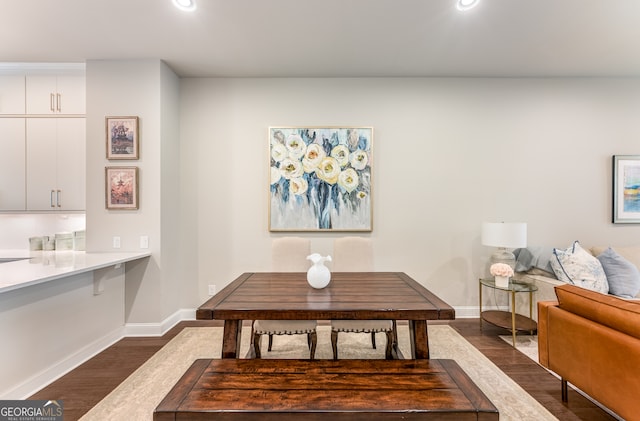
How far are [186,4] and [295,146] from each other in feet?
5.25

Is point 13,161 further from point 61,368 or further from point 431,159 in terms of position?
point 431,159

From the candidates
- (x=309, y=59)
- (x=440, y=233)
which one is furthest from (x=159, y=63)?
(x=440, y=233)

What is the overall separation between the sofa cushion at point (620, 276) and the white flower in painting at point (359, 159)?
8.53ft

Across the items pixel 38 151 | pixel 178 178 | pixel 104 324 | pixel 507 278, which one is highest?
pixel 38 151

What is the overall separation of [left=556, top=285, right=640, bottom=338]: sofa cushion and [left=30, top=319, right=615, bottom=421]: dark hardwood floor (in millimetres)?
639

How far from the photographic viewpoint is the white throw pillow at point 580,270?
270 cm

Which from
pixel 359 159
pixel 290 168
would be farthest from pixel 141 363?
pixel 359 159

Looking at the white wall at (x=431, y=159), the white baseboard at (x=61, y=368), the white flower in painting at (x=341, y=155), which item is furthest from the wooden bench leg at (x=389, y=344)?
the white baseboard at (x=61, y=368)

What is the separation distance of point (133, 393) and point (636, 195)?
17.7 feet

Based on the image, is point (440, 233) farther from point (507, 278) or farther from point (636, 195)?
point (636, 195)

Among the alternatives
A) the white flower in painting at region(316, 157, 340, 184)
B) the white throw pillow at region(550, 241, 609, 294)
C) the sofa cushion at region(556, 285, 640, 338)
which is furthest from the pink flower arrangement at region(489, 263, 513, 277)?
the white flower in painting at region(316, 157, 340, 184)

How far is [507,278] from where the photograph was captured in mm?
2770

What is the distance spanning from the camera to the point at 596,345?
1560 millimetres

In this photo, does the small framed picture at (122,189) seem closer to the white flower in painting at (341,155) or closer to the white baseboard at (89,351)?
the white baseboard at (89,351)
